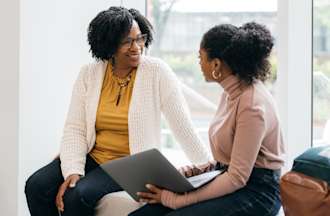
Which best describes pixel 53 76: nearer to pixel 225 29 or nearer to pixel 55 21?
pixel 55 21

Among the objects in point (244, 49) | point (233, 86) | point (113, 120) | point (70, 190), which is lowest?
point (70, 190)

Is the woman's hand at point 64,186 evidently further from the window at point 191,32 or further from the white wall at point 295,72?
the white wall at point 295,72

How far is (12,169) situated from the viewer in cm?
251

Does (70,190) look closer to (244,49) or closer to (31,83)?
(31,83)

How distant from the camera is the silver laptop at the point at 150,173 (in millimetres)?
1762

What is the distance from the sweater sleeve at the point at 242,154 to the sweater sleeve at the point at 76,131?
676 mm

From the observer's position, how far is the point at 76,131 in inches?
89.7

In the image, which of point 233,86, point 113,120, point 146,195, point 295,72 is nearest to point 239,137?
point 233,86

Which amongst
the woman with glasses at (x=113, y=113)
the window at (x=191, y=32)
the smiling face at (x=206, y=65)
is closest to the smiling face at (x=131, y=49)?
the woman with glasses at (x=113, y=113)

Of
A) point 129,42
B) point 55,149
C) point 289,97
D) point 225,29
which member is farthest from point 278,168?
point 55,149

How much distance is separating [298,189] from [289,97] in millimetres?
829

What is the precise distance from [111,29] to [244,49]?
666mm

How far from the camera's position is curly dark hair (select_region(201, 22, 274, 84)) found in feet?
5.86

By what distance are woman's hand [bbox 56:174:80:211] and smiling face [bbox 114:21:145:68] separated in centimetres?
51
